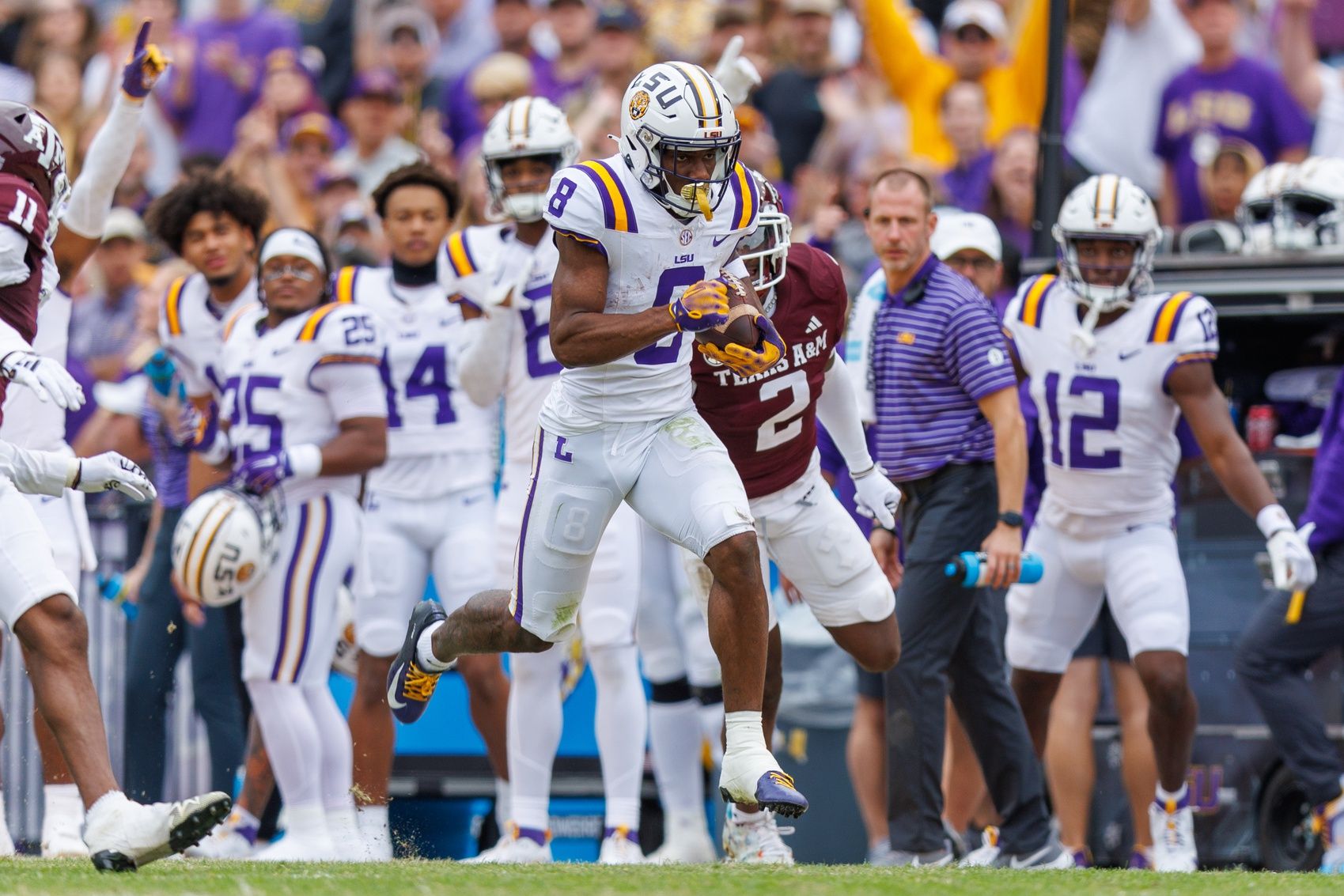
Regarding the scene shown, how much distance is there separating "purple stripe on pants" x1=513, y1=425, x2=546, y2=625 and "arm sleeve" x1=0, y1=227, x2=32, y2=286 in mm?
1455

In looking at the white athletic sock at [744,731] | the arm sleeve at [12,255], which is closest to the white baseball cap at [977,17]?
the white athletic sock at [744,731]

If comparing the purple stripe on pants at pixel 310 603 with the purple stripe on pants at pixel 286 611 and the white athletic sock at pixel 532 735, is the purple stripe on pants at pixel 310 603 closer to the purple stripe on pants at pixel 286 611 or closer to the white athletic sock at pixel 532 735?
the purple stripe on pants at pixel 286 611

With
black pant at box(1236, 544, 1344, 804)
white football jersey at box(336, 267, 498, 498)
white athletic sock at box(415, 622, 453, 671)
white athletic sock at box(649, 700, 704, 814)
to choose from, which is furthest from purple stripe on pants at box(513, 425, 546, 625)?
black pant at box(1236, 544, 1344, 804)

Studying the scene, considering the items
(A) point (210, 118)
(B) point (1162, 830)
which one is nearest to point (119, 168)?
(B) point (1162, 830)

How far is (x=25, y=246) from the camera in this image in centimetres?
548

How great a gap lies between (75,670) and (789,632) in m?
3.93

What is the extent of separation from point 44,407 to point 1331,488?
4.51 meters

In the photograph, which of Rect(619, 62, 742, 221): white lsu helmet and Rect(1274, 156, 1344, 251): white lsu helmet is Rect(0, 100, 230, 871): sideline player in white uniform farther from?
Rect(1274, 156, 1344, 251): white lsu helmet

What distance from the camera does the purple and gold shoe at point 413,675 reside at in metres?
6.28

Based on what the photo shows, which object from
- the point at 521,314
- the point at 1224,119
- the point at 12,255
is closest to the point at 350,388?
the point at 521,314

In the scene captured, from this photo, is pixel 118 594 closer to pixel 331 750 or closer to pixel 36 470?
pixel 331 750

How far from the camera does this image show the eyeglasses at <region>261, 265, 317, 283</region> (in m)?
7.66

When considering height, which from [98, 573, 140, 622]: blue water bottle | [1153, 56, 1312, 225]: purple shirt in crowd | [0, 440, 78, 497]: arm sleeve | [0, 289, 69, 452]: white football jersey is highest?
[1153, 56, 1312, 225]: purple shirt in crowd

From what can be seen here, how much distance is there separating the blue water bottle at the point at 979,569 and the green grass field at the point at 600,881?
123 centimetres
